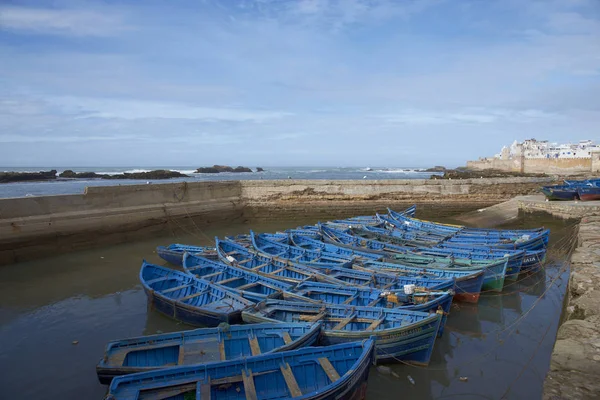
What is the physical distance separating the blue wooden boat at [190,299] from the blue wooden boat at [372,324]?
0.78 m

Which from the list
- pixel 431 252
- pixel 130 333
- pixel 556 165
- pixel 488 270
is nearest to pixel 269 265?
pixel 130 333

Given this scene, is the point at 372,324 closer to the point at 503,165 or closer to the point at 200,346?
the point at 200,346

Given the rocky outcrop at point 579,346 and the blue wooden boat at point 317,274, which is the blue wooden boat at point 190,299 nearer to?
the blue wooden boat at point 317,274

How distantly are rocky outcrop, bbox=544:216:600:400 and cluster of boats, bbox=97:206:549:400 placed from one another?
6.76 feet

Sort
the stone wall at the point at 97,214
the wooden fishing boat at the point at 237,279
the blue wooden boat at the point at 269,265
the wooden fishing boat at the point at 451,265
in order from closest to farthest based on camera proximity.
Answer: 1. the wooden fishing boat at the point at 237,279
2. the blue wooden boat at the point at 269,265
3. the wooden fishing boat at the point at 451,265
4. the stone wall at the point at 97,214

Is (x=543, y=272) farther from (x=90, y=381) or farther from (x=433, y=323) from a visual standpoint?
(x=90, y=381)

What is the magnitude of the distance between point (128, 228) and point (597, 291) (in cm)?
1773

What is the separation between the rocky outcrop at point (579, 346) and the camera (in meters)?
3.95

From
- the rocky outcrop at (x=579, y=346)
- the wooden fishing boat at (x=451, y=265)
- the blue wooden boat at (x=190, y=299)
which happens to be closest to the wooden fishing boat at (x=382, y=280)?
the wooden fishing boat at (x=451, y=265)

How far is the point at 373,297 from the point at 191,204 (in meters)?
15.0

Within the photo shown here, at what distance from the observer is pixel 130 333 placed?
875 cm

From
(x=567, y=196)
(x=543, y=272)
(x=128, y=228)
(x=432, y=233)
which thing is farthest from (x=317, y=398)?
(x=567, y=196)

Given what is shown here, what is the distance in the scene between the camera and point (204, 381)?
5219 millimetres

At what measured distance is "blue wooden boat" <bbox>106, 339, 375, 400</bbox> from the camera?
5.00m
